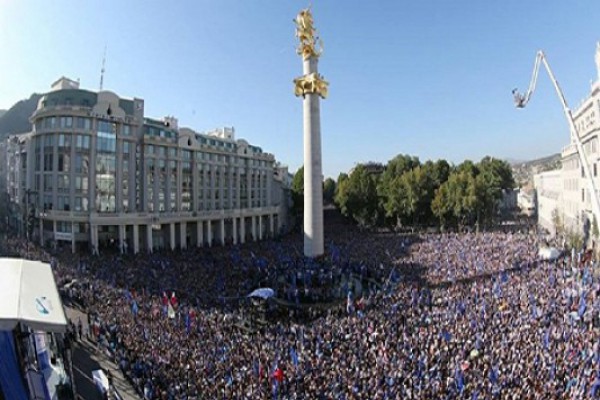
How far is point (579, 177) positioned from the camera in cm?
4297

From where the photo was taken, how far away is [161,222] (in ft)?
163

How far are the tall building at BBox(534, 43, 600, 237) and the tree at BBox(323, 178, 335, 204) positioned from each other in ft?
166

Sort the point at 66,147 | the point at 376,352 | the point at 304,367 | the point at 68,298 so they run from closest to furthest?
the point at 304,367 → the point at 376,352 → the point at 68,298 → the point at 66,147

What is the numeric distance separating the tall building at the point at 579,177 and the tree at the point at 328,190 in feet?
166

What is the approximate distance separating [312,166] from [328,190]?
63705mm

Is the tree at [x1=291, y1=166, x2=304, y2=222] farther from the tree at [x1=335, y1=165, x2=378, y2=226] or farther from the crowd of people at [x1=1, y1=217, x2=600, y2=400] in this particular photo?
the crowd of people at [x1=1, y1=217, x2=600, y2=400]

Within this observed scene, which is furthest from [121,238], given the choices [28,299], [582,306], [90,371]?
[28,299]

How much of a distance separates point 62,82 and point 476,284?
4966 centimetres

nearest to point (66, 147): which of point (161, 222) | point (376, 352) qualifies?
point (161, 222)

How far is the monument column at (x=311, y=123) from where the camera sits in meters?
40.7

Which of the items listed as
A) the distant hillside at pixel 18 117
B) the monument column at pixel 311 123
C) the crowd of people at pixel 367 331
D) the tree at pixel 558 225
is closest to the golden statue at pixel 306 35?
the monument column at pixel 311 123

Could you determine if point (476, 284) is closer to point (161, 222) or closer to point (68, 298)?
point (68, 298)

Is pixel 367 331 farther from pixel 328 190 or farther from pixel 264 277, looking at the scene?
pixel 328 190

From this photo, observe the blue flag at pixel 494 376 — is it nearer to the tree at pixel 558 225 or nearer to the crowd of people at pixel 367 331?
the crowd of people at pixel 367 331
